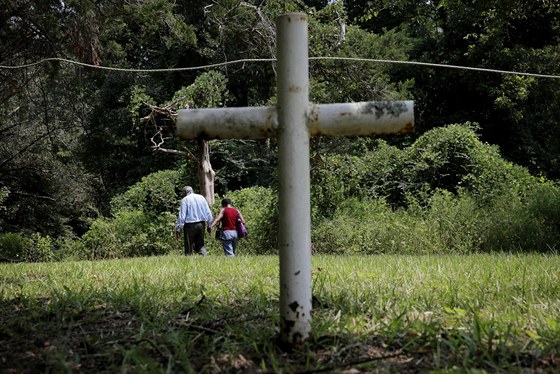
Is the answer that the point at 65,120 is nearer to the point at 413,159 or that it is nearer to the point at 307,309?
the point at 413,159

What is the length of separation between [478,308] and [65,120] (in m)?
24.3

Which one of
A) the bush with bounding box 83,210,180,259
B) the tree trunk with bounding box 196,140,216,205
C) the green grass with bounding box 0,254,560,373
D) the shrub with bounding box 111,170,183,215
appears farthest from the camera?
the shrub with bounding box 111,170,183,215

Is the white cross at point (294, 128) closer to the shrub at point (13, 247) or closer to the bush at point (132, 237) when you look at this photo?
the bush at point (132, 237)

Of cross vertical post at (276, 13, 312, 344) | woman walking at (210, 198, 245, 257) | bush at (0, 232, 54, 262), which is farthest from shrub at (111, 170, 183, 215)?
cross vertical post at (276, 13, 312, 344)

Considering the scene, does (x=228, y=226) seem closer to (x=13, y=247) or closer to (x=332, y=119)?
(x=13, y=247)

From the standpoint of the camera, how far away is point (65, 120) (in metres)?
25.0

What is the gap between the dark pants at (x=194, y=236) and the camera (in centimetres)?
1163

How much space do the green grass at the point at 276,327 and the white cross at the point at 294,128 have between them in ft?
0.76

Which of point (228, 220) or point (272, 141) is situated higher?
point (272, 141)

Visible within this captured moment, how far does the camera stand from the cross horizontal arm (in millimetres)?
2662

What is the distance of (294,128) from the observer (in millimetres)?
2598

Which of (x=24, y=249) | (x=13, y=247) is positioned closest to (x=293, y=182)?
(x=13, y=247)

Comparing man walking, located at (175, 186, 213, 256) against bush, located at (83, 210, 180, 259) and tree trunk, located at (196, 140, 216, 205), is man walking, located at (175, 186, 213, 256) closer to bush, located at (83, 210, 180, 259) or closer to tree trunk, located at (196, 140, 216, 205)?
bush, located at (83, 210, 180, 259)

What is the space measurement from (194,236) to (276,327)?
355 inches
